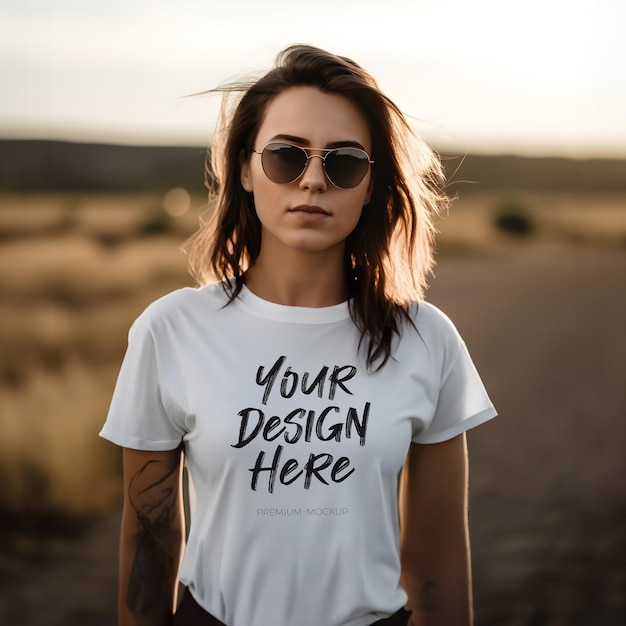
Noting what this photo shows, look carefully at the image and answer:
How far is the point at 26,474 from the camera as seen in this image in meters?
5.54

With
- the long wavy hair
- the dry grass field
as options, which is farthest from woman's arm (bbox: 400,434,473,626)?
the dry grass field

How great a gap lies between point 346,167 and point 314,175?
0.06m

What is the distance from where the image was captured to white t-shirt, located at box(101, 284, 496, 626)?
130 cm

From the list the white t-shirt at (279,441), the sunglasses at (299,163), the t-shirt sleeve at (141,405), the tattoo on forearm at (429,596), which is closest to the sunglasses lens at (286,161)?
the sunglasses at (299,163)

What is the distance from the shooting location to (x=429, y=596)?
5.03 ft

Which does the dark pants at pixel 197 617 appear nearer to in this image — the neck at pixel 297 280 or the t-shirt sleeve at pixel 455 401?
the t-shirt sleeve at pixel 455 401

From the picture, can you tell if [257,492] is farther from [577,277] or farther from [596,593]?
[577,277]

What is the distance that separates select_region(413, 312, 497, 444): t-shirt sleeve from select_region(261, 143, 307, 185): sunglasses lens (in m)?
0.40

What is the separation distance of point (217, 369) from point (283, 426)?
0.46ft

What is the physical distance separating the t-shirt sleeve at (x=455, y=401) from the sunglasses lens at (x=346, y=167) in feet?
1.08

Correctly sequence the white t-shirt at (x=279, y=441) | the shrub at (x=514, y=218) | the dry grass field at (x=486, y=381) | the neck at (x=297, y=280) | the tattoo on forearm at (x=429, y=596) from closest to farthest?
the white t-shirt at (x=279, y=441)
the neck at (x=297, y=280)
the tattoo on forearm at (x=429, y=596)
the dry grass field at (x=486, y=381)
the shrub at (x=514, y=218)

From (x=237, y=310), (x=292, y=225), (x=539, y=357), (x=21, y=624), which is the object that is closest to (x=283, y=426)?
(x=237, y=310)

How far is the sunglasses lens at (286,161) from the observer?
1.34 meters

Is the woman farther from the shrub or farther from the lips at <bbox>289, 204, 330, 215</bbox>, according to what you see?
the shrub
